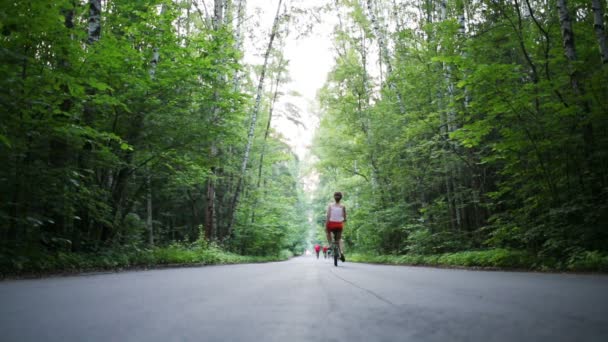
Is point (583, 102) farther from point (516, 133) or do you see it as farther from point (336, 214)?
point (336, 214)

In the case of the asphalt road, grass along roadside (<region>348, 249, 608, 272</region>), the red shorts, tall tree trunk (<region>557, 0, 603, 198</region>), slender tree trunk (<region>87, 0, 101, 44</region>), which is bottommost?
the asphalt road

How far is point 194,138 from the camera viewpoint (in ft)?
33.1

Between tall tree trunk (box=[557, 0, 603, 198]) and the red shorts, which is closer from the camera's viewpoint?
tall tree trunk (box=[557, 0, 603, 198])

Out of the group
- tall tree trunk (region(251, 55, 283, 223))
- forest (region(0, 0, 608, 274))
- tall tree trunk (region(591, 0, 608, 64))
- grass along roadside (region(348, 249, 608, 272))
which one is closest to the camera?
grass along roadside (region(348, 249, 608, 272))

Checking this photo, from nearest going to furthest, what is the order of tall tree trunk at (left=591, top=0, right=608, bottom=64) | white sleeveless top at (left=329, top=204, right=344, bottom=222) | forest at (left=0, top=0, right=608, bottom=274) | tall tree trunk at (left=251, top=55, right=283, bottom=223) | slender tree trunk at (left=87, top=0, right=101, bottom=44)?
forest at (left=0, top=0, right=608, bottom=274) < tall tree trunk at (left=591, top=0, right=608, bottom=64) < slender tree trunk at (left=87, top=0, right=101, bottom=44) < white sleeveless top at (left=329, top=204, right=344, bottom=222) < tall tree trunk at (left=251, top=55, right=283, bottom=223)

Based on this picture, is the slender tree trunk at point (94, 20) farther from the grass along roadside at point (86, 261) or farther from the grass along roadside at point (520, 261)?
the grass along roadside at point (520, 261)

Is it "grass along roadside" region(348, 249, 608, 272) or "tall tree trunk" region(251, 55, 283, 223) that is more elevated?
"tall tree trunk" region(251, 55, 283, 223)

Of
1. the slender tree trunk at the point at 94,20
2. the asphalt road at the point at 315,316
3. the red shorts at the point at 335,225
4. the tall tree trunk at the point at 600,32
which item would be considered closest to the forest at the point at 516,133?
the tall tree trunk at the point at 600,32

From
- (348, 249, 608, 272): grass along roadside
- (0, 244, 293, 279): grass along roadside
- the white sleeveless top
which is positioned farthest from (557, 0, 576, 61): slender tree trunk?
(0, 244, 293, 279): grass along roadside

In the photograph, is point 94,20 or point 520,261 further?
point 94,20

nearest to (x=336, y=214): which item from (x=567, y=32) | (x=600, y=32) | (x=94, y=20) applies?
(x=567, y=32)

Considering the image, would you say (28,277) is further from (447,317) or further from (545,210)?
(545,210)

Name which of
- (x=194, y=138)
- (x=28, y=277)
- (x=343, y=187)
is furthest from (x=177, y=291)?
(x=343, y=187)

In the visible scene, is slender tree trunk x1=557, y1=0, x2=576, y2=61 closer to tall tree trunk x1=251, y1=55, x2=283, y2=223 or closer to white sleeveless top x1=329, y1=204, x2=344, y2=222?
white sleeveless top x1=329, y1=204, x2=344, y2=222
